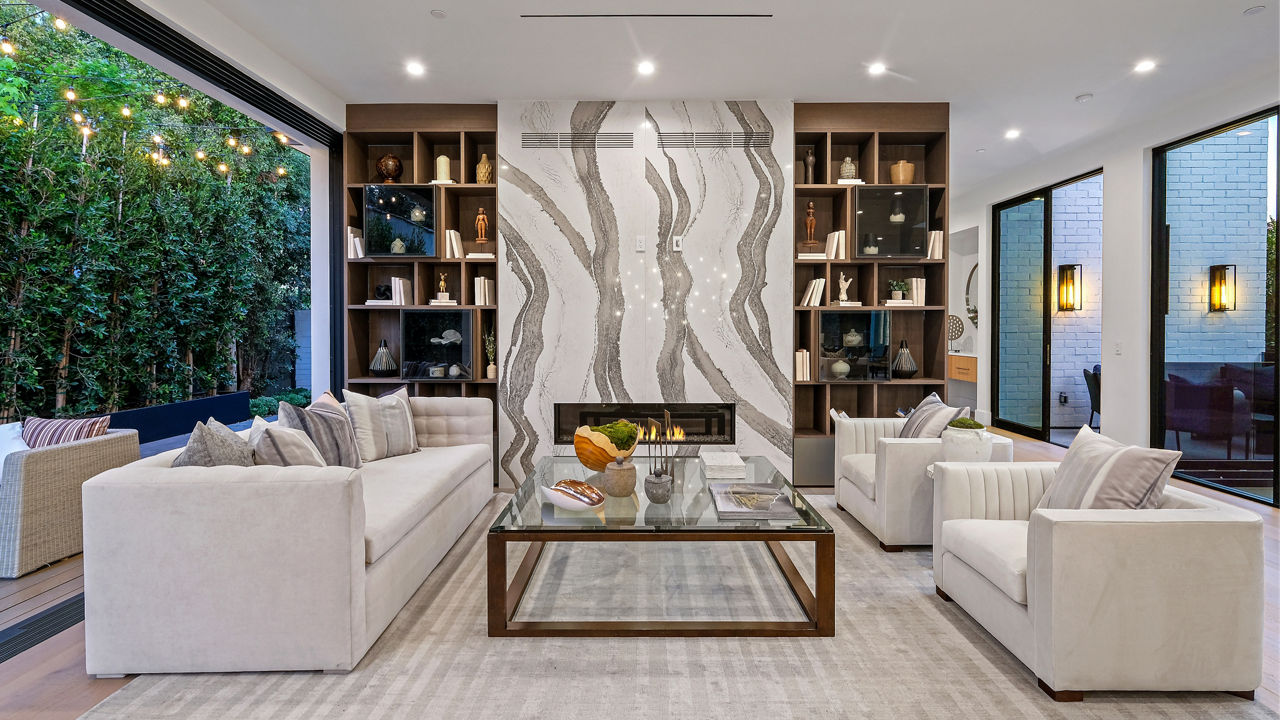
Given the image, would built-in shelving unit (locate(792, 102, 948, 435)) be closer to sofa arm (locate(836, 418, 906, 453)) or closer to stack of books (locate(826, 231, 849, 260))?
stack of books (locate(826, 231, 849, 260))

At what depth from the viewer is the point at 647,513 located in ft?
7.99

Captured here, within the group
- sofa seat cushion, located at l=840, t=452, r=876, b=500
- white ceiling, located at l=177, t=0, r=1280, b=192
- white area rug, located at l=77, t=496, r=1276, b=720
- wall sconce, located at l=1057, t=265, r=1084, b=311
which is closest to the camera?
white area rug, located at l=77, t=496, r=1276, b=720

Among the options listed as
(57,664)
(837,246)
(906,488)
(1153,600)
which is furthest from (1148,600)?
(57,664)

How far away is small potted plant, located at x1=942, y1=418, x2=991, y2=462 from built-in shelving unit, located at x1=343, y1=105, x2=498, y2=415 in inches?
125

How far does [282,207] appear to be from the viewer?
7.48 meters

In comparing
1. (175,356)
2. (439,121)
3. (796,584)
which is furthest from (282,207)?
(796,584)

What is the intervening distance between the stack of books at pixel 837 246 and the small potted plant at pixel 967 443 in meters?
2.00

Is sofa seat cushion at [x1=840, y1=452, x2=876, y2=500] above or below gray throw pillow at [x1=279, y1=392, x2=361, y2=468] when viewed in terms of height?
below

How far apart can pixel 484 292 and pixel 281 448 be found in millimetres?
2569

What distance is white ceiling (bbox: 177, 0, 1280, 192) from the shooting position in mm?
3279

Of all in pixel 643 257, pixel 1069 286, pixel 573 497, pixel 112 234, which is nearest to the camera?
pixel 573 497

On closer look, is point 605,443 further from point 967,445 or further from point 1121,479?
point 1121,479

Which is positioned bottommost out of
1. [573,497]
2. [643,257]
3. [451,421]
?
[573,497]

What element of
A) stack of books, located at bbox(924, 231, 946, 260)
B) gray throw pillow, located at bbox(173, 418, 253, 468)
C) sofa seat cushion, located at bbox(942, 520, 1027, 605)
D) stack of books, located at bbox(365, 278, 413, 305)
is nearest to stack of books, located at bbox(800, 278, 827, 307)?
stack of books, located at bbox(924, 231, 946, 260)
